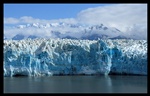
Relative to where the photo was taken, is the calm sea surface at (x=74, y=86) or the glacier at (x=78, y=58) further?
the glacier at (x=78, y=58)

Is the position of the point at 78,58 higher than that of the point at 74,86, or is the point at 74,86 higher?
the point at 78,58

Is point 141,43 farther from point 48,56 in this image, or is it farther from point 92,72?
point 48,56

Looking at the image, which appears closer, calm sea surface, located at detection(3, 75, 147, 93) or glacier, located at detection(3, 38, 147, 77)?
calm sea surface, located at detection(3, 75, 147, 93)

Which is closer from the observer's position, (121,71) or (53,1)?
(53,1)

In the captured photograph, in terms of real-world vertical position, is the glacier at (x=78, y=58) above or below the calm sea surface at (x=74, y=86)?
above

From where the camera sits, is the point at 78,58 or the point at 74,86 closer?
the point at 74,86

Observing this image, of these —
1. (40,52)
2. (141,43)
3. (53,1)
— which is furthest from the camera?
(141,43)

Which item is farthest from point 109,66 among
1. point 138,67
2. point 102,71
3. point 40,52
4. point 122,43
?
point 40,52

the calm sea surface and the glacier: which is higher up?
the glacier
